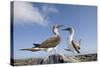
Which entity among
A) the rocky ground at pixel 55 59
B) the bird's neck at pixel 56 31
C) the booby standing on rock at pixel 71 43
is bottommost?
the rocky ground at pixel 55 59

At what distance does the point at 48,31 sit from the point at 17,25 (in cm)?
38

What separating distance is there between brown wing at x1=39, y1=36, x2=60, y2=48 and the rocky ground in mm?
133

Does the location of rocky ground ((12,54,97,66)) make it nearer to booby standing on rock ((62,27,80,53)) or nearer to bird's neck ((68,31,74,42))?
booby standing on rock ((62,27,80,53))

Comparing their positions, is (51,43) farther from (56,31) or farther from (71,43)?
(71,43)

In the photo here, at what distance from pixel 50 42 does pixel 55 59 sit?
Result: 8.2 inches

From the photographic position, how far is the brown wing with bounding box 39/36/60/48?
7.69 ft

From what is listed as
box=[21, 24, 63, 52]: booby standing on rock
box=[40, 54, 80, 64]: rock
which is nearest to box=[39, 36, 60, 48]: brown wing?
box=[21, 24, 63, 52]: booby standing on rock

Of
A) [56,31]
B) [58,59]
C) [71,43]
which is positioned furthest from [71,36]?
[58,59]

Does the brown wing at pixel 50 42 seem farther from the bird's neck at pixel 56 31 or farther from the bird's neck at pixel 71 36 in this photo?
the bird's neck at pixel 71 36

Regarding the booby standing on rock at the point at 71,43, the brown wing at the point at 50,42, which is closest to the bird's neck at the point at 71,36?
the booby standing on rock at the point at 71,43

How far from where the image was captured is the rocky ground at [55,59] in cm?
223

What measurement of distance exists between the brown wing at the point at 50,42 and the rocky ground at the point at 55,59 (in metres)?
0.13

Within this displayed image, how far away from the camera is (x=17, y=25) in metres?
2.21

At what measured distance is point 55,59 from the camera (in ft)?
7.83
